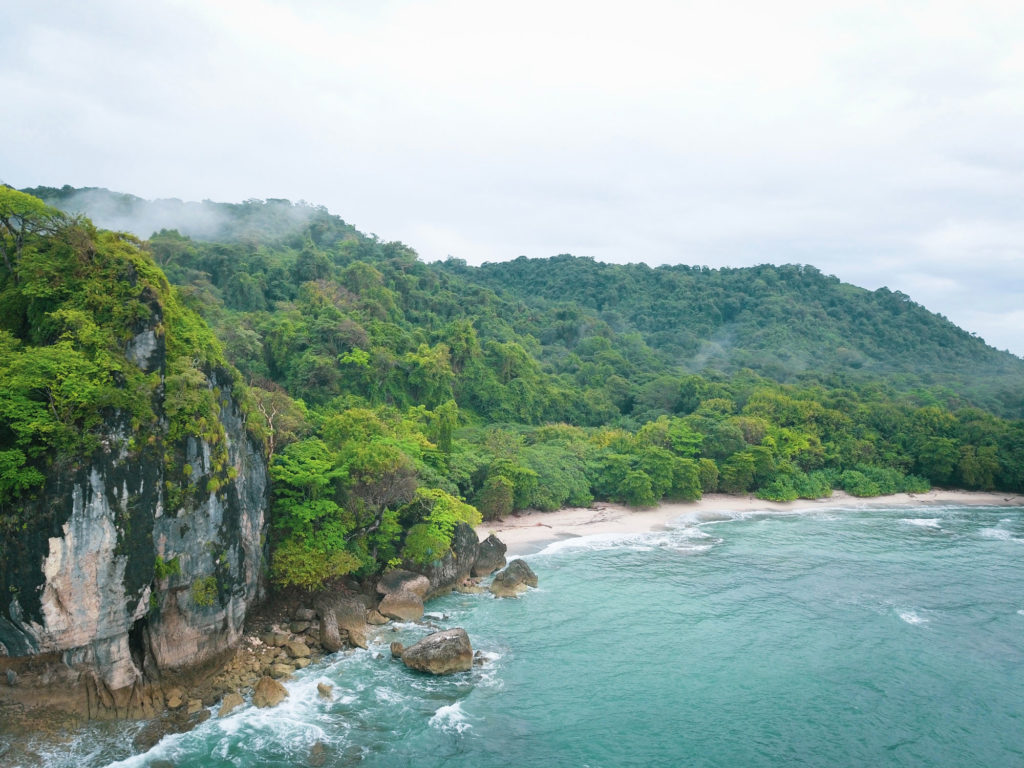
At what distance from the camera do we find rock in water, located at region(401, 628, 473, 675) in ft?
74.9

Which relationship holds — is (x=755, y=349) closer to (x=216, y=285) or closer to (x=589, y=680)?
(x=216, y=285)

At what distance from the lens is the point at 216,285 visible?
68.6 meters

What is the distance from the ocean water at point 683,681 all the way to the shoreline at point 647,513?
4.25m

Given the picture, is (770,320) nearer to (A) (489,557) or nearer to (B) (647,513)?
(B) (647,513)

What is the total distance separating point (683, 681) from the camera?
23.3 meters

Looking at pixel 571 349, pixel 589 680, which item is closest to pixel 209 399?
pixel 589 680

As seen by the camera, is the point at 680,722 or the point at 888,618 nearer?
the point at 680,722

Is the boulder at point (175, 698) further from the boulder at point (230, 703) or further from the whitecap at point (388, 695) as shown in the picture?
the whitecap at point (388, 695)

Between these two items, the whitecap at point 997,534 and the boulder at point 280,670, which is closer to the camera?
the boulder at point 280,670

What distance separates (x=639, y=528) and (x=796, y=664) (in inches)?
712

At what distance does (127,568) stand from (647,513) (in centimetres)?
3536

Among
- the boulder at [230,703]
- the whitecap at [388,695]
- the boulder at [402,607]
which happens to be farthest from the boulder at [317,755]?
the boulder at [402,607]

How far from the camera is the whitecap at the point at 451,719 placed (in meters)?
19.8

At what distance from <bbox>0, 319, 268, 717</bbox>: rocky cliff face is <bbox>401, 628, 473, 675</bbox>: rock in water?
6.41 m
